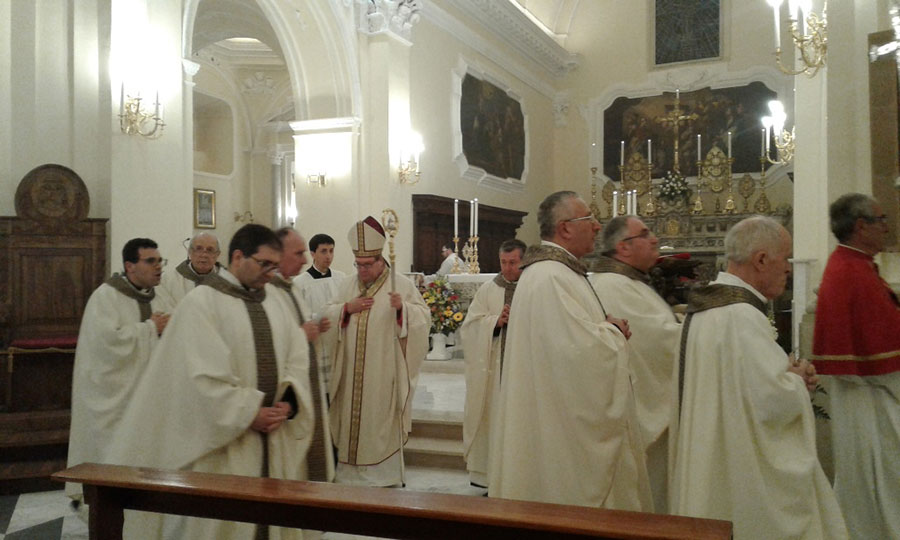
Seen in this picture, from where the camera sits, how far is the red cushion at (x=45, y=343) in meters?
5.84

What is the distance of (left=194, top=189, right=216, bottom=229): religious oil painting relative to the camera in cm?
1537

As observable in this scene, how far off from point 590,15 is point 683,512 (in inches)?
647

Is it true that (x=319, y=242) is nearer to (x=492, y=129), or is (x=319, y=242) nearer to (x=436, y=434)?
(x=436, y=434)

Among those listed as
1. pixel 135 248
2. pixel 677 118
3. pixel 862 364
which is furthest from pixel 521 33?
pixel 862 364

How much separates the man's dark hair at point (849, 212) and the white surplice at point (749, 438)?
98cm

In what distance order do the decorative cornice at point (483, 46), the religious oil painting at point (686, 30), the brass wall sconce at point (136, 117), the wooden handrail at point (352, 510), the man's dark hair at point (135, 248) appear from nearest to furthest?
the wooden handrail at point (352, 510) < the man's dark hair at point (135, 248) < the brass wall sconce at point (136, 117) < the decorative cornice at point (483, 46) < the religious oil painting at point (686, 30)

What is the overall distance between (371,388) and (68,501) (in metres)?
2.24

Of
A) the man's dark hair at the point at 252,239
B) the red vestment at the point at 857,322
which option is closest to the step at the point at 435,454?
the red vestment at the point at 857,322

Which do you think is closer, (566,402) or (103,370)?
(566,402)

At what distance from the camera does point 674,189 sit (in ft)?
48.2

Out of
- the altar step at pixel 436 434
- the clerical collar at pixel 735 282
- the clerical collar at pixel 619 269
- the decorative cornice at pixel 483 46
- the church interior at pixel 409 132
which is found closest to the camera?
the clerical collar at pixel 735 282

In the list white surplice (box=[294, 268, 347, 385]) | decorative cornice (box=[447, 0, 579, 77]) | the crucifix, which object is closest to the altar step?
white surplice (box=[294, 268, 347, 385])

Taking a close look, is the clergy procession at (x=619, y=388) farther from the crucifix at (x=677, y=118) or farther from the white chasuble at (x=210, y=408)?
the crucifix at (x=677, y=118)

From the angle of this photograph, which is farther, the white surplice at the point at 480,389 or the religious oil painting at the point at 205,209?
the religious oil painting at the point at 205,209
